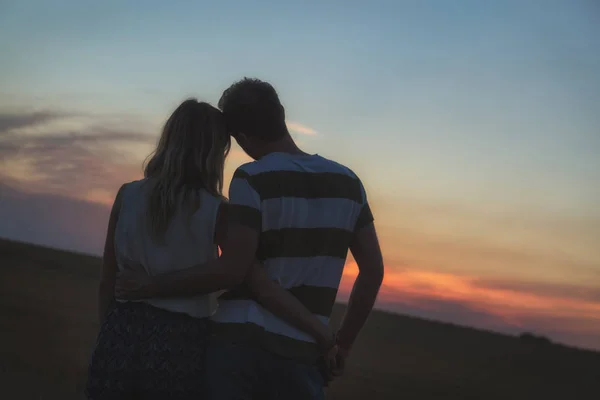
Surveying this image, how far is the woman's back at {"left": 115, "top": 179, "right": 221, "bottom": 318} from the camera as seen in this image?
10.0 ft

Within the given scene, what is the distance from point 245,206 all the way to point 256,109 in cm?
41

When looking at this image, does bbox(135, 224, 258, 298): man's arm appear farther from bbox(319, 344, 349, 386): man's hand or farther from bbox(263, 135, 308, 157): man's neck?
bbox(319, 344, 349, 386): man's hand

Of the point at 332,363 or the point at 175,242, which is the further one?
the point at 332,363

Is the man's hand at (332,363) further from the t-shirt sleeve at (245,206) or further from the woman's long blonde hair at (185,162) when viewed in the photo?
the woman's long blonde hair at (185,162)

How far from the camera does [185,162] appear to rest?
315cm

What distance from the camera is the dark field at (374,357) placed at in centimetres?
955

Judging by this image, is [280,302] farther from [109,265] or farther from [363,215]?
[109,265]

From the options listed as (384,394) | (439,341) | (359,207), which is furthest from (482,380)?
(359,207)

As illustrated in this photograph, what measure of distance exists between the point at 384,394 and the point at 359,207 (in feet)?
27.2

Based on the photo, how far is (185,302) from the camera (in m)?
3.09

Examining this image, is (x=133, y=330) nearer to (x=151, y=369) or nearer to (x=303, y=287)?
(x=151, y=369)

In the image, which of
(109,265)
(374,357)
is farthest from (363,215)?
(374,357)

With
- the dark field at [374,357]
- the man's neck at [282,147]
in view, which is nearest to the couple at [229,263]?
Answer: the man's neck at [282,147]

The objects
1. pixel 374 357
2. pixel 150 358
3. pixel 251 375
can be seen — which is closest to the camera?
pixel 251 375
